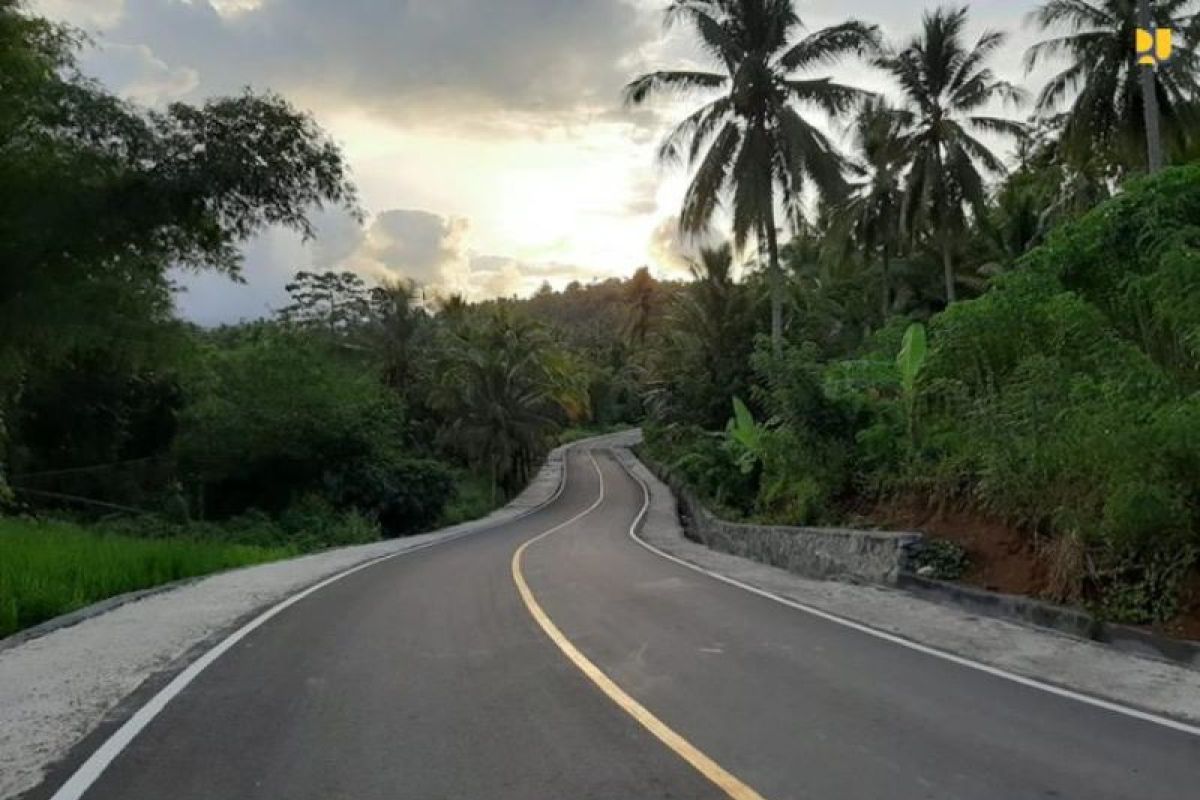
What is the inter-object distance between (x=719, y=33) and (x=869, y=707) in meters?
27.1

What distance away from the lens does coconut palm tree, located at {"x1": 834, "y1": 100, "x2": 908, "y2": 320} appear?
3816 centimetres

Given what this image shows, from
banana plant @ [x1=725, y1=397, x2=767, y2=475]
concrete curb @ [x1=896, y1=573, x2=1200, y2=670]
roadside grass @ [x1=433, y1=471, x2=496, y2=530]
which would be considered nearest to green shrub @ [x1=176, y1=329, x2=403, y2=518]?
roadside grass @ [x1=433, y1=471, x2=496, y2=530]

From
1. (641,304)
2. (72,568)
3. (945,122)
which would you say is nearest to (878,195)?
(945,122)

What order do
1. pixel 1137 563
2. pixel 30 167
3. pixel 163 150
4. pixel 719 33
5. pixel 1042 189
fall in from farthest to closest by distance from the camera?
pixel 1042 189 < pixel 719 33 < pixel 163 150 < pixel 30 167 < pixel 1137 563

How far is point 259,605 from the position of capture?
1256cm

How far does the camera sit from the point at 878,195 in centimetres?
4188

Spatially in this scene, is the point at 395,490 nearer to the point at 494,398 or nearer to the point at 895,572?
the point at 494,398

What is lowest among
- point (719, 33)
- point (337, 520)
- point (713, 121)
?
point (337, 520)

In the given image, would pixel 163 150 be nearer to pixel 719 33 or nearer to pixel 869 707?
→ pixel 869 707

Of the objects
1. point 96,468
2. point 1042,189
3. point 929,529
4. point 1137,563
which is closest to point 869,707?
point 1137,563

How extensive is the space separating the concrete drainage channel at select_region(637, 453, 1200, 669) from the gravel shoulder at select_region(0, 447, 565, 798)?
8.00 m

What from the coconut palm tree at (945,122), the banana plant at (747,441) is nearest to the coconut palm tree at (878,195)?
the coconut palm tree at (945,122)

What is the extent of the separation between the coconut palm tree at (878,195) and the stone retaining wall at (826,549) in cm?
2100

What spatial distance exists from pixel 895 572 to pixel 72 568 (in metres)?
10.8
